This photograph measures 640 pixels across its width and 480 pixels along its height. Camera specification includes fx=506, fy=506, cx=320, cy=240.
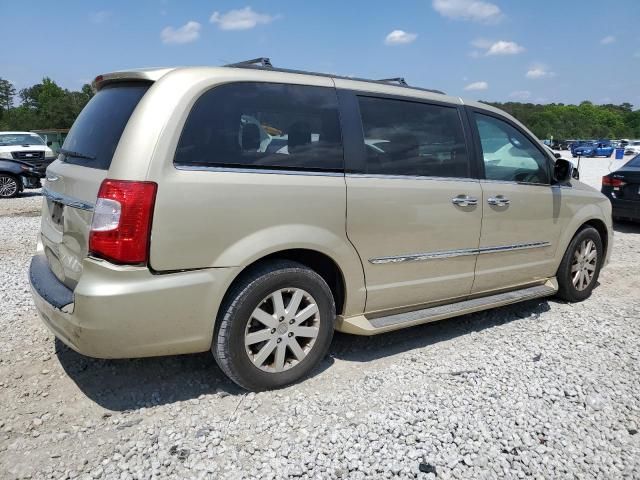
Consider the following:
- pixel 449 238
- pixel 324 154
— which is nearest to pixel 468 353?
pixel 449 238

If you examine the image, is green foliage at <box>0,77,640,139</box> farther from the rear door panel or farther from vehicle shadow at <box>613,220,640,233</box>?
the rear door panel

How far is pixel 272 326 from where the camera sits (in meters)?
3.01

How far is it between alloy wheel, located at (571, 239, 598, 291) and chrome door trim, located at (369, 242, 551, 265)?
0.68m

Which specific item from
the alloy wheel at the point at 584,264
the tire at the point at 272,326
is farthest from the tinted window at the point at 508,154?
the tire at the point at 272,326

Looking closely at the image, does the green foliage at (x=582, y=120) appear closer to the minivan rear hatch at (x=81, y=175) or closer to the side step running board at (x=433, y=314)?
the side step running board at (x=433, y=314)

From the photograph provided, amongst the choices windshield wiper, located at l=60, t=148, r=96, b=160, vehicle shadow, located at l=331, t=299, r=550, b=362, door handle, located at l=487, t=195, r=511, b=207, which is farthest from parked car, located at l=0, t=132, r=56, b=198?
door handle, located at l=487, t=195, r=511, b=207

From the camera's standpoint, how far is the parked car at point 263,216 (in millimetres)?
2584

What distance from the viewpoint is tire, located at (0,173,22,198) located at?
12750 mm

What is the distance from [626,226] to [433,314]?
7.96 meters

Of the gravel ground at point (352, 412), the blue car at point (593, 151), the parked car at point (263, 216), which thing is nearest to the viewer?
the gravel ground at point (352, 412)

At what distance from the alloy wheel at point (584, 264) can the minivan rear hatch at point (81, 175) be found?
13.8 ft

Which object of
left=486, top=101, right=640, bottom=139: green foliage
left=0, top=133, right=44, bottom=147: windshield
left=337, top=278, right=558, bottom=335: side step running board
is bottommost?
left=337, top=278, right=558, bottom=335: side step running board

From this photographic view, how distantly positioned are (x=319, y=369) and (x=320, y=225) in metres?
1.05

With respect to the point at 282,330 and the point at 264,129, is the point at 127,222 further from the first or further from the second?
the point at 282,330
